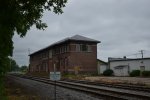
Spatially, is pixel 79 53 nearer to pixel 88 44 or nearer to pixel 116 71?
pixel 88 44

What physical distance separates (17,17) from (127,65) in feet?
170

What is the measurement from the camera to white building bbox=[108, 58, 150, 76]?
56.9m

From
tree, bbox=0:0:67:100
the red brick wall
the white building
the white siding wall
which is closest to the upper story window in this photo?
the red brick wall

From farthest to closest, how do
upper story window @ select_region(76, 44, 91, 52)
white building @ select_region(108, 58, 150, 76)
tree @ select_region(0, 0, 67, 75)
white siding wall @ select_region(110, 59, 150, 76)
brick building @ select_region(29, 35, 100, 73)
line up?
1. upper story window @ select_region(76, 44, 91, 52)
2. brick building @ select_region(29, 35, 100, 73)
3. white building @ select_region(108, 58, 150, 76)
4. white siding wall @ select_region(110, 59, 150, 76)
5. tree @ select_region(0, 0, 67, 75)

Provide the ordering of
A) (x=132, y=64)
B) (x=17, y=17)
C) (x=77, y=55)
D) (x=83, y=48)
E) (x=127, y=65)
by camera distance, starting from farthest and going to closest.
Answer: (x=83, y=48) < (x=77, y=55) < (x=127, y=65) < (x=132, y=64) < (x=17, y=17)

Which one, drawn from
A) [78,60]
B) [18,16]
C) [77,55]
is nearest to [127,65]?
[78,60]

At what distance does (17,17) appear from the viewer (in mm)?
11273

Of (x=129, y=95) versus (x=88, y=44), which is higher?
(x=88, y=44)

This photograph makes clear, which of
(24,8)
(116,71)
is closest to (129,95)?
(24,8)

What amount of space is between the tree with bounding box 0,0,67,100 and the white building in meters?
45.1

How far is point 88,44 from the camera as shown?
6625 cm

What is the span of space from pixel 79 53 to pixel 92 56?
10.7ft

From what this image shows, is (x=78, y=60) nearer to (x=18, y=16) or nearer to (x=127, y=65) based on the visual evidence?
(x=127, y=65)

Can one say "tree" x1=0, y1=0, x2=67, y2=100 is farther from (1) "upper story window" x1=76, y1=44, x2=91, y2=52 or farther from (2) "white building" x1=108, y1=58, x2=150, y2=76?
(1) "upper story window" x1=76, y1=44, x2=91, y2=52
